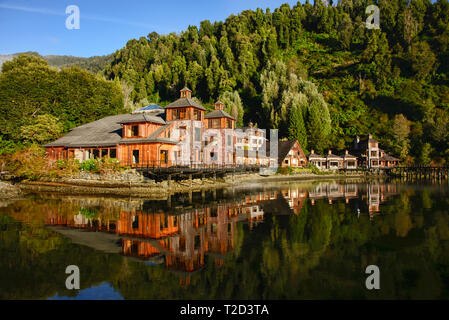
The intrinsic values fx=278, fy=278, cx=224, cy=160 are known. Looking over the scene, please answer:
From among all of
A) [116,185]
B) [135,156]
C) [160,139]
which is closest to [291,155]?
[160,139]

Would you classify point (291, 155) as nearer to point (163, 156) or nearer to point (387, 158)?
point (387, 158)

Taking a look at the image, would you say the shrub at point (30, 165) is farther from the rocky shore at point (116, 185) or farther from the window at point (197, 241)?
the window at point (197, 241)

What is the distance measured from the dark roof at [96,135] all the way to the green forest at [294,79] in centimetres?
629

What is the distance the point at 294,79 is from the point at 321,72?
140 feet

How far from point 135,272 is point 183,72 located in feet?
346

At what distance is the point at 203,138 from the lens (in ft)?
150

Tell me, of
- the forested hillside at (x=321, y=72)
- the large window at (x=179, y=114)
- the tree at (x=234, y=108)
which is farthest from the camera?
the tree at (x=234, y=108)

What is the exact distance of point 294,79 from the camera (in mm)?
82812

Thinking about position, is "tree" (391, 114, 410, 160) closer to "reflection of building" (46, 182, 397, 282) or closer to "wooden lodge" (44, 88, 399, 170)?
"wooden lodge" (44, 88, 399, 170)

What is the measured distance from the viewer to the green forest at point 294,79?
5375cm

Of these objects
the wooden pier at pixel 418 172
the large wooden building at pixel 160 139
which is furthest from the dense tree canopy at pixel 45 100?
the wooden pier at pixel 418 172
